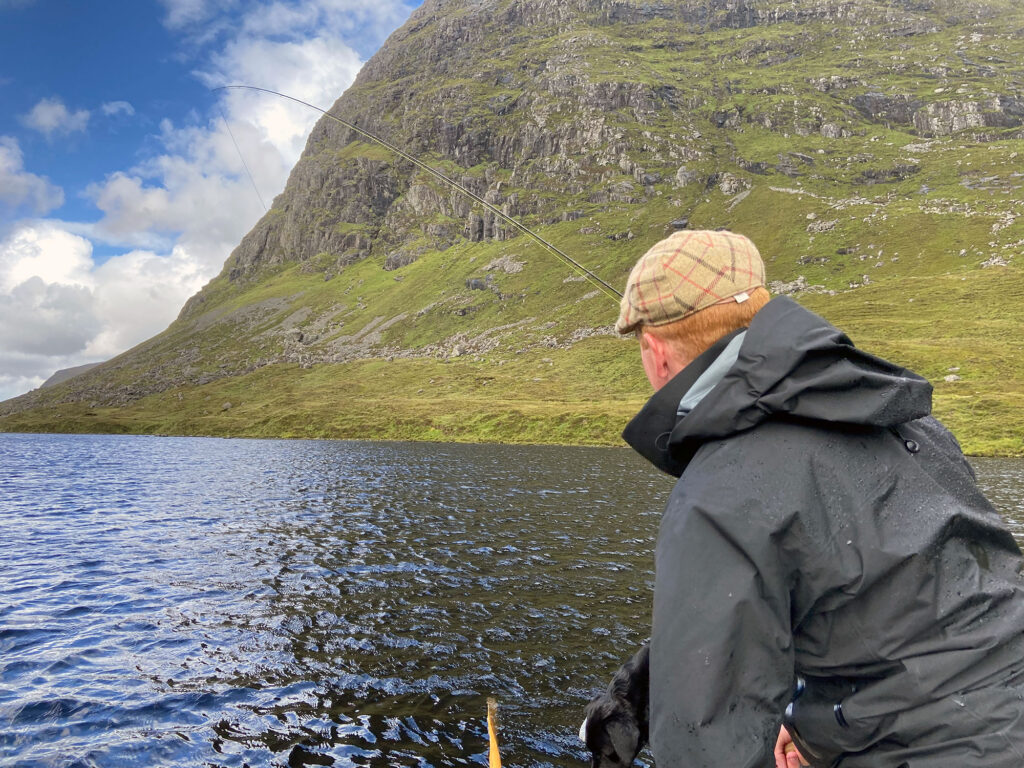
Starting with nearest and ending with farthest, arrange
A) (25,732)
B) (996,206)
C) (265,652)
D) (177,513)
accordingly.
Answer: (25,732)
(265,652)
(177,513)
(996,206)

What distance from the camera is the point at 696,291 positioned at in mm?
3234

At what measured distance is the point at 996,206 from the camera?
175625mm

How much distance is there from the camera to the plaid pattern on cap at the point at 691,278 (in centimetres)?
324

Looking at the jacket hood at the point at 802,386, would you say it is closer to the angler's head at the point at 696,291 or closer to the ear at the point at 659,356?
the angler's head at the point at 696,291

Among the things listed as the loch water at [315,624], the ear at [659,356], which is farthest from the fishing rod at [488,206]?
the loch water at [315,624]

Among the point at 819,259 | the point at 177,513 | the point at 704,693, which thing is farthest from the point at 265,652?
the point at 819,259

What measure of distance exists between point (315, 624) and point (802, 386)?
16.6 meters

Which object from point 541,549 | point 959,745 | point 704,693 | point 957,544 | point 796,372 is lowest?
point 541,549

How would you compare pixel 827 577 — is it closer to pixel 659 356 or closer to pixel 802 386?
pixel 802 386

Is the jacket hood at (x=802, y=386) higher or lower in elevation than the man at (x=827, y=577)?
higher

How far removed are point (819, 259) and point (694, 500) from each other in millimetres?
203767

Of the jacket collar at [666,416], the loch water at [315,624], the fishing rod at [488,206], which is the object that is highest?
the fishing rod at [488,206]

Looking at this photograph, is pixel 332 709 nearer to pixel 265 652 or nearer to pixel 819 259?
pixel 265 652

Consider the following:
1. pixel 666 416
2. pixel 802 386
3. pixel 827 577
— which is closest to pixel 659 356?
pixel 666 416
